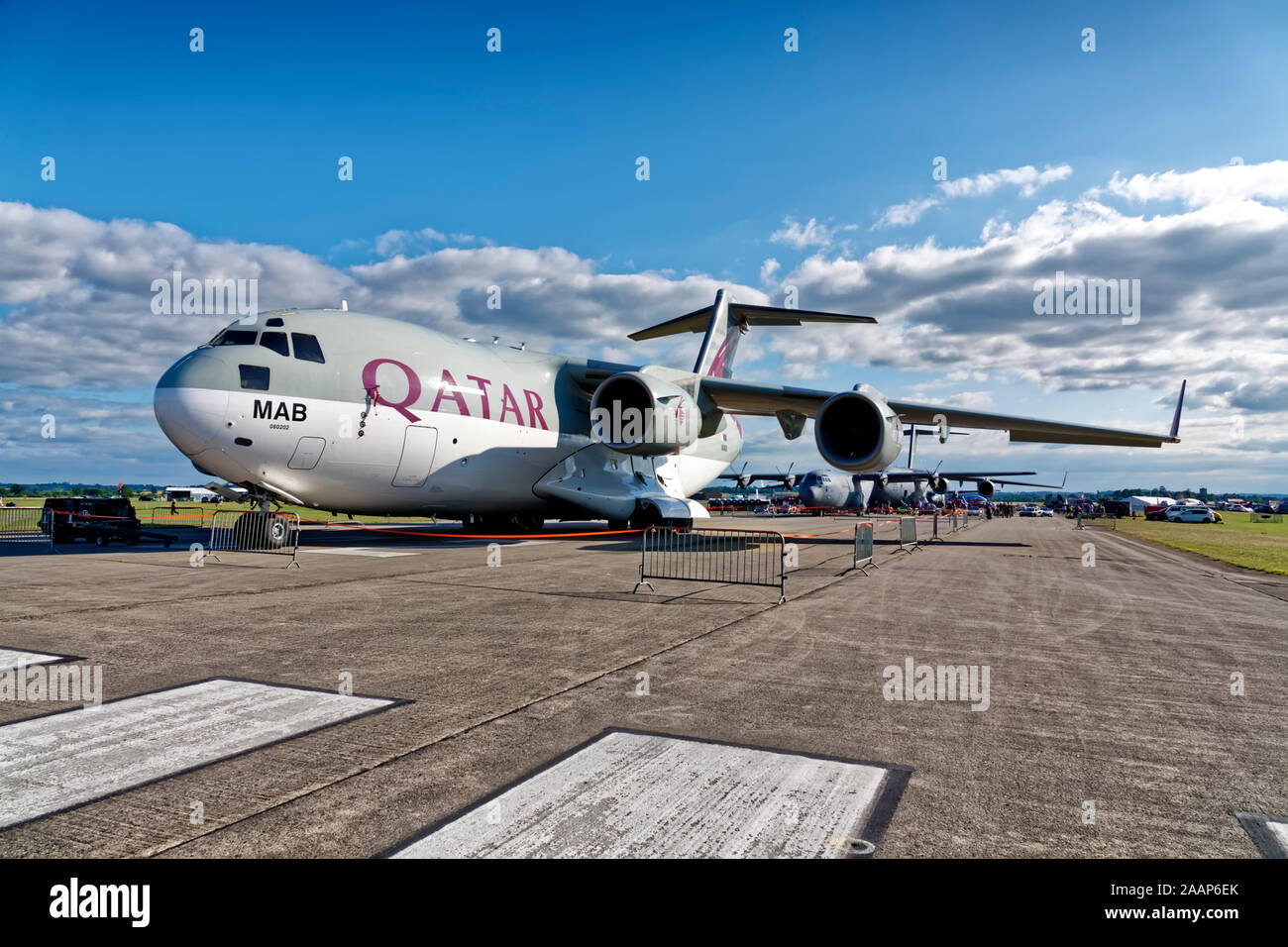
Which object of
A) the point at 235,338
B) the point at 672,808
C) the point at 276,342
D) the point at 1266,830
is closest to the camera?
the point at 1266,830

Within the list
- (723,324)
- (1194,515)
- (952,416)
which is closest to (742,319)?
(723,324)

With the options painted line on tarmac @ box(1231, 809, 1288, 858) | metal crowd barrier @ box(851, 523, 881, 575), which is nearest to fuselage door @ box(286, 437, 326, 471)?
metal crowd barrier @ box(851, 523, 881, 575)

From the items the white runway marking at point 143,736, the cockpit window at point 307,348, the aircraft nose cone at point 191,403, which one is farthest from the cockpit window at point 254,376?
the white runway marking at point 143,736

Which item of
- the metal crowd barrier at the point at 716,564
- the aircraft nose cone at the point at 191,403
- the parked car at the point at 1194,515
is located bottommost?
the parked car at the point at 1194,515

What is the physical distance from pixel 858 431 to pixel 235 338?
45.6 feet

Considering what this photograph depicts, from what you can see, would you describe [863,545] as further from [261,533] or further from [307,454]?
[261,533]

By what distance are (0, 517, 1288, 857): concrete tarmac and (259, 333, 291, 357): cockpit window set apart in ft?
14.9

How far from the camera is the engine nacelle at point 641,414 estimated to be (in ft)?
59.8

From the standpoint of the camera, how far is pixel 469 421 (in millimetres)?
16953

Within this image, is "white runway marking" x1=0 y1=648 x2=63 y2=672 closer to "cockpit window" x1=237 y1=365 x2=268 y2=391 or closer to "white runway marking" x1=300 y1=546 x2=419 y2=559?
"cockpit window" x1=237 y1=365 x2=268 y2=391

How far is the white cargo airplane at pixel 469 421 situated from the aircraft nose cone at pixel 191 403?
25 millimetres

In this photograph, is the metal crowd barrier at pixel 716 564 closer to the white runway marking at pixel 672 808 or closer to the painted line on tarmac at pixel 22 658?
the white runway marking at pixel 672 808

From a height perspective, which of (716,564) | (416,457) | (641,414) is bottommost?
(716,564)
